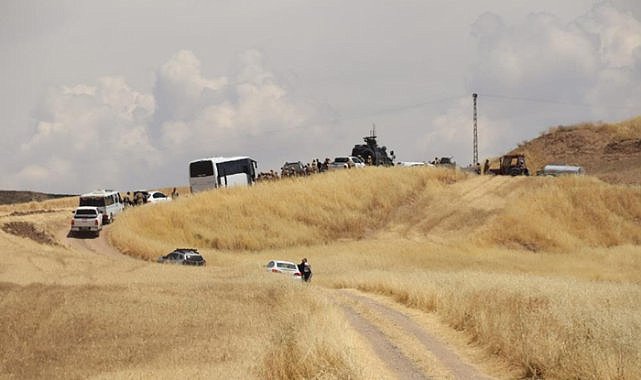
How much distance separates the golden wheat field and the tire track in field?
0.82 meters

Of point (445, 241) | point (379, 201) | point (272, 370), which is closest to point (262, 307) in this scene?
point (272, 370)

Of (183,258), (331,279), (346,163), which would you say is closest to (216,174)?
(346,163)

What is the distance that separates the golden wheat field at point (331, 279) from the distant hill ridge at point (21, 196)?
86.4 feet

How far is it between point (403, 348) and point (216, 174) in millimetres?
54836

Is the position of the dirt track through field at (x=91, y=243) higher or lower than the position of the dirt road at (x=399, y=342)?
higher

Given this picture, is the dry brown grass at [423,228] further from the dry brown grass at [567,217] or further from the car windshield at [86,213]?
the car windshield at [86,213]

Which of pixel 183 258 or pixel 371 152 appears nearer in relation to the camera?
pixel 183 258

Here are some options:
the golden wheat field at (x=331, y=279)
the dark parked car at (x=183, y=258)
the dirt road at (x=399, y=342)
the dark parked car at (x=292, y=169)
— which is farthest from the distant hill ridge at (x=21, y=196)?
the dirt road at (x=399, y=342)

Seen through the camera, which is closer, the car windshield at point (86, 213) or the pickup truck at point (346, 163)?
the car windshield at point (86, 213)

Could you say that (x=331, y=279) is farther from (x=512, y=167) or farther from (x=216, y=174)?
(x=512, y=167)

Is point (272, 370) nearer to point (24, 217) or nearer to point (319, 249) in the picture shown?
point (319, 249)

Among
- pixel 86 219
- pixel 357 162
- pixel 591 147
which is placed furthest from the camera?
pixel 591 147

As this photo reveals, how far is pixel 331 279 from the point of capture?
45625mm

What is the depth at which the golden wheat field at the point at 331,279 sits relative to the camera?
19531 mm
